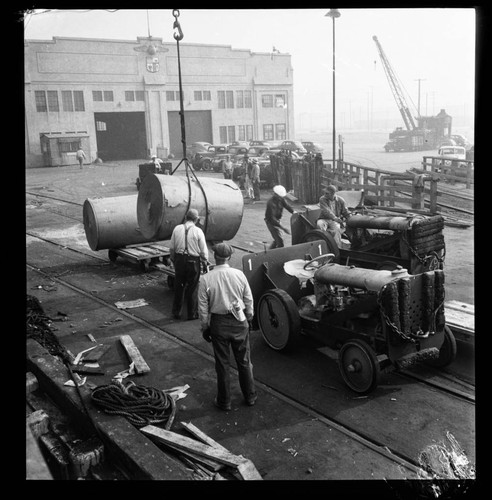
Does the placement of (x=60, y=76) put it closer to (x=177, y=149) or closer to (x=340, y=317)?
(x=177, y=149)

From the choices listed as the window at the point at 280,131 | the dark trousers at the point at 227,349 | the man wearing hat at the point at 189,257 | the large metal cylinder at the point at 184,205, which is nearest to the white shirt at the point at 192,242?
the man wearing hat at the point at 189,257

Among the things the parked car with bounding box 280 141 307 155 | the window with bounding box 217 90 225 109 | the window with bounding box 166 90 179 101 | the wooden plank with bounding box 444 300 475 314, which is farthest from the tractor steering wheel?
the window with bounding box 217 90 225 109

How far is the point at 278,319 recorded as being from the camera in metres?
7.75

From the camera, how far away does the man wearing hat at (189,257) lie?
9.20 metres

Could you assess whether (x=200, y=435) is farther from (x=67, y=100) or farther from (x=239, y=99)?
(x=239, y=99)

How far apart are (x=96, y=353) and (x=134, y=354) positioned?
0.61 metres

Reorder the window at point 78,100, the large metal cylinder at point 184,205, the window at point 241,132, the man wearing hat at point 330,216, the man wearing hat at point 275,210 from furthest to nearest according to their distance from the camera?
the window at point 241,132
the window at point 78,100
the man wearing hat at point 275,210
the man wearing hat at point 330,216
the large metal cylinder at point 184,205

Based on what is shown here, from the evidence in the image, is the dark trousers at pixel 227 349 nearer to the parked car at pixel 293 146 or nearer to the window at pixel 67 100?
the parked car at pixel 293 146

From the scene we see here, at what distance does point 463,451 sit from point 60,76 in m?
43.9

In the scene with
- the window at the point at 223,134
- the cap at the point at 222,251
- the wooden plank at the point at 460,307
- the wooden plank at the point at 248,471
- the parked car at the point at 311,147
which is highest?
the window at the point at 223,134

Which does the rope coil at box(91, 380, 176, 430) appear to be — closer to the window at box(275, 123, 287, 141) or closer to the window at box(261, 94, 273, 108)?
the window at box(261, 94, 273, 108)

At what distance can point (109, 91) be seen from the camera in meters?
46.1

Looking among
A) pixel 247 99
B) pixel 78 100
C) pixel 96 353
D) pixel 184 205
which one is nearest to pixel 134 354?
pixel 96 353
